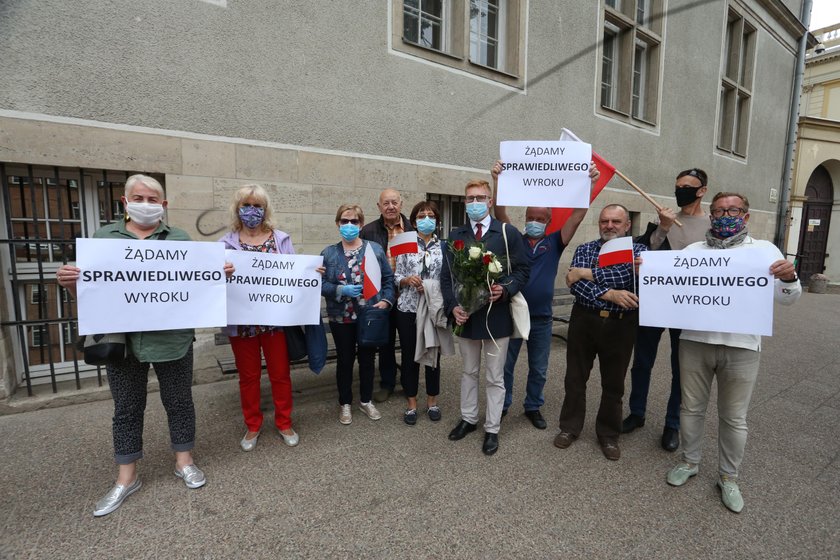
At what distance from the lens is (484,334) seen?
316 cm

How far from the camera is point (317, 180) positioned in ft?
17.6

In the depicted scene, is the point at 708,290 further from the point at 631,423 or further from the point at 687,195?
the point at 631,423

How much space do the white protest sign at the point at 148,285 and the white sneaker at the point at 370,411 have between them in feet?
5.15

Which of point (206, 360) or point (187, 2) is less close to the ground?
point (187, 2)

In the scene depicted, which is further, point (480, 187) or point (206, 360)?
point (206, 360)

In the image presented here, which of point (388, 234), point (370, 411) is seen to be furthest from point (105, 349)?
point (388, 234)

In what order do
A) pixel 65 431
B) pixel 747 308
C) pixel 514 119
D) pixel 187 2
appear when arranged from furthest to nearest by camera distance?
pixel 514 119 → pixel 187 2 → pixel 65 431 → pixel 747 308

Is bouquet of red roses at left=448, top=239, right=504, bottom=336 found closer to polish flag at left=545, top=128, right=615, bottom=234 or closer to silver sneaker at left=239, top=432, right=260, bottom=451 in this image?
polish flag at left=545, top=128, right=615, bottom=234

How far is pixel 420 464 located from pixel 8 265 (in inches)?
164

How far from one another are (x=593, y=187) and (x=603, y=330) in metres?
1.18

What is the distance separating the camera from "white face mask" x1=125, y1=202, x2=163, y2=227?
2508mm

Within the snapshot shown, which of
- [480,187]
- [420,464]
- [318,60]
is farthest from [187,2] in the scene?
[420,464]

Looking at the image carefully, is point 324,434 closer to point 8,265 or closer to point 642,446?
point 642,446

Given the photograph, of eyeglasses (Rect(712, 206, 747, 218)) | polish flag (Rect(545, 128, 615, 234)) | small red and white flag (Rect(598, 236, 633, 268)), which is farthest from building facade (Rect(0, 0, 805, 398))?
eyeglasses (Rect(712, 206, 747, 218))
